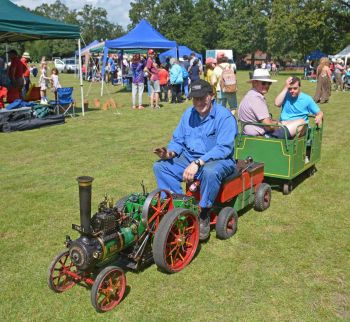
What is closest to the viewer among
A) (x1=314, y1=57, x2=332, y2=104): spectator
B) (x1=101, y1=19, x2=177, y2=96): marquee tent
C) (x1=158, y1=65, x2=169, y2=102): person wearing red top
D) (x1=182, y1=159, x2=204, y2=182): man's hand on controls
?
(x1=182, y1=159, x2=204, y2=182): man's hand on controls

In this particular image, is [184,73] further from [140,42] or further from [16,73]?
[16,73]

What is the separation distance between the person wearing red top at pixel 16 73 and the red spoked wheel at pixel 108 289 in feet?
36.4

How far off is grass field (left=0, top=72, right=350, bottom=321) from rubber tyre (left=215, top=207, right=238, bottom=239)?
77 millimetres

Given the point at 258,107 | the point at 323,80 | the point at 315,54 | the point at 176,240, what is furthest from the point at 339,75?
the point at 315,54

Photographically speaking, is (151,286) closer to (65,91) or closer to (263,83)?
(263,83)

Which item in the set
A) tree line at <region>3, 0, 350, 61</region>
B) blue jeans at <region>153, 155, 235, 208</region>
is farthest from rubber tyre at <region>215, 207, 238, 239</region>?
tree line at <region>3, 0, 350, 61</region>

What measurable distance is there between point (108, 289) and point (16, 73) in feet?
38.3

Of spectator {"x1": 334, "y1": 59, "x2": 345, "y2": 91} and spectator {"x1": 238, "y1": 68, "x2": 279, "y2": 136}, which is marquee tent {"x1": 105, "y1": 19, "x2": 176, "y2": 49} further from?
spectator {"x1": 238, "y1": 68, "x2": 279, "y2": 136}

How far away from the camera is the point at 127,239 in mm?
3412

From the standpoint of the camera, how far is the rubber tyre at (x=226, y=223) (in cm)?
434

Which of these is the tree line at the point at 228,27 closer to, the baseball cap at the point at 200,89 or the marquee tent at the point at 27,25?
the marquee tent at the point at 27,25

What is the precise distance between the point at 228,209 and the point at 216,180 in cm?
55

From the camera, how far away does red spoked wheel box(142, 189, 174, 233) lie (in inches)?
138

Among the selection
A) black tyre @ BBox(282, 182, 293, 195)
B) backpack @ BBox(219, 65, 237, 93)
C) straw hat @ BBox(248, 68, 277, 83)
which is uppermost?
straw hat @ BBox(248, 68, 277, 83)
